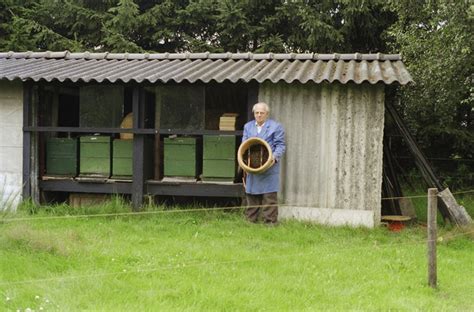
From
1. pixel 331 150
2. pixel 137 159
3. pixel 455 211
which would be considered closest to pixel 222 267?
pixel 331 150

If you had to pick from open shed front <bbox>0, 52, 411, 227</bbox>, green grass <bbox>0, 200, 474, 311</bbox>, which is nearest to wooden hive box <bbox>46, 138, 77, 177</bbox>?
open shed front <bbox>0, 52, 411, 227</bbox>

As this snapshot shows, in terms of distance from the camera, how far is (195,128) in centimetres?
945

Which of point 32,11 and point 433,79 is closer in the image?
point 433,79

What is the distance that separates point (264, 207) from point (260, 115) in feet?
4.87

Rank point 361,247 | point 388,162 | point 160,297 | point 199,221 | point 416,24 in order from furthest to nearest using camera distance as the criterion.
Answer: point 416,24 < point 388,162 < point 199,221 < point 361,247 < point 160,297

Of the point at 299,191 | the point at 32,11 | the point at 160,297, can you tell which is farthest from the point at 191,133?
the point at 32,11

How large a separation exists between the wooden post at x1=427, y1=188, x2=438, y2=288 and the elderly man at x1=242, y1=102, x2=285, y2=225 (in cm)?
326

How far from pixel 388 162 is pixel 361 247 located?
3558 mm

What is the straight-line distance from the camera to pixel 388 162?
10172 mm

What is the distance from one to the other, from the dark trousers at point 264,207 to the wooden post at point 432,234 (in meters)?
3.25

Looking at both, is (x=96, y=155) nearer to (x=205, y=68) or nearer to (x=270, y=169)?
(x=205, y=68)

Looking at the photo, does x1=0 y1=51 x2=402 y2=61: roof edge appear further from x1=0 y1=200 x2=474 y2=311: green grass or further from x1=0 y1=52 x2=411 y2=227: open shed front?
x1=0 y1=200 x2=474 y2=311: green grass

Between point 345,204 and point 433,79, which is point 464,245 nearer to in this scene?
point 345,204

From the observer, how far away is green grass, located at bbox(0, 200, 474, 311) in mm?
4770
